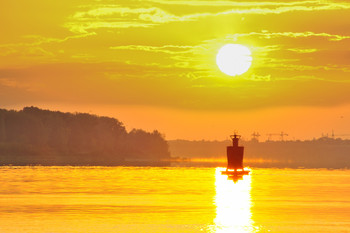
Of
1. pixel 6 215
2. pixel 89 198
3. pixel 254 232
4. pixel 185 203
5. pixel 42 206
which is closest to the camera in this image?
pixel 254 232

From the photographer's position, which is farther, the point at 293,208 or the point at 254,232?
the point at 293,208

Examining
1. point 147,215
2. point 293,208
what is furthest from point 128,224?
point 293,208

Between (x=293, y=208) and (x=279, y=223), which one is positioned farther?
(x=293, y=208)

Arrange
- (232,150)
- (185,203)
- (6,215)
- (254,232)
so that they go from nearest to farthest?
(254,232) < (6,215) < (185,203) < (232,150)

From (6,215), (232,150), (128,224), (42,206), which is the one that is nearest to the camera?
(128,224)

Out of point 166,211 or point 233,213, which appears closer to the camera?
point 233,213

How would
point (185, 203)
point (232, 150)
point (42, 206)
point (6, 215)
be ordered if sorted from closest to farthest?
point (6, 215)
point (42, 206)
point (185, 203)
point (232, 150)

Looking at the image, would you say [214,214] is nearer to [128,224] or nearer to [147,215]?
[147,215]

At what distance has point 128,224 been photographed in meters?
63.9

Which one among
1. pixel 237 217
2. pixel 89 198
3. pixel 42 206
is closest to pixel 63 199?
pixel 89 198

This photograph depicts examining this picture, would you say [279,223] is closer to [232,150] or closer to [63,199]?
[63,199]

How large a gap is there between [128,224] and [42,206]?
18834mm

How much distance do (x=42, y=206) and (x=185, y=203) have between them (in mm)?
15626

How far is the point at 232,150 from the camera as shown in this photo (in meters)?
190
